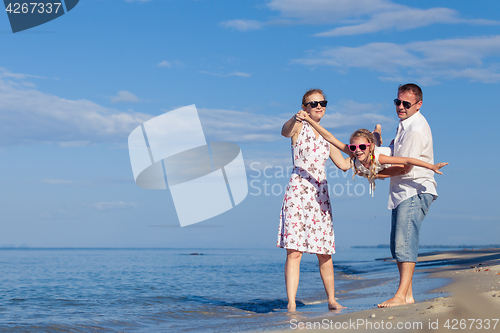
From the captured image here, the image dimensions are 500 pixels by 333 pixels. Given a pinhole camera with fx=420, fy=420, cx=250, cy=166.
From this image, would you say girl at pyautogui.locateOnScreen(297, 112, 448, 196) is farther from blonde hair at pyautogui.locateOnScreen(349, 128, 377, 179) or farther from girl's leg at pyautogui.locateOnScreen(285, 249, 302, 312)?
girl's leg at pyautogui.locateOnScreen(285, 249, 302, 312)

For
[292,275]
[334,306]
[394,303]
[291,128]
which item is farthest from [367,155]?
[334,306]

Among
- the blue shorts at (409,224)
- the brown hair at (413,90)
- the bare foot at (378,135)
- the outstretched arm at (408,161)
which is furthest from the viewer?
the bare foot at (378,135)

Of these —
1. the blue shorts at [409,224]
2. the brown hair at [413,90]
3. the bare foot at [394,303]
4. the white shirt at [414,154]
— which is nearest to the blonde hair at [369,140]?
the white shirt at [414,154]

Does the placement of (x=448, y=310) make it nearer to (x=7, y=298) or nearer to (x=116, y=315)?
(x=116, y=315)

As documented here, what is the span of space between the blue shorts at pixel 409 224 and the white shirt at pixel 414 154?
56mm

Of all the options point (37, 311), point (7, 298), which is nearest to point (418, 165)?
point (37, 311)

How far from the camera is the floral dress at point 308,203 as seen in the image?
166 inches

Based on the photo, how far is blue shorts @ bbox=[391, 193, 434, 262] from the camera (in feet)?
11.7

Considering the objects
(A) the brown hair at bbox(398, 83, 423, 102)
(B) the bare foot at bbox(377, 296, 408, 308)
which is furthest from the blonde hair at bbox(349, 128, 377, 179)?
(B) the bare foot at bbox(377, 296, 408, 308)

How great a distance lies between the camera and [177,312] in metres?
5.50

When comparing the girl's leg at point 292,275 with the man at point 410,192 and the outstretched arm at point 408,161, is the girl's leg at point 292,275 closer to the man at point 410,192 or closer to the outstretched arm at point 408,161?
the man at point 410,192

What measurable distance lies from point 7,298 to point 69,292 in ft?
3.38

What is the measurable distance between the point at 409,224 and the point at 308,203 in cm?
102

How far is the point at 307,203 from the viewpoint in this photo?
167 inches
